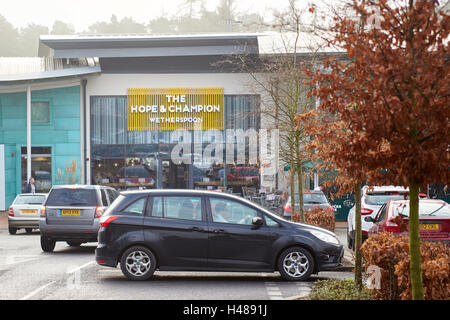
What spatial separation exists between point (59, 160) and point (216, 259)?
23187mm

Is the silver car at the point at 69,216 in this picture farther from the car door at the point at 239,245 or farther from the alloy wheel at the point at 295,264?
the alloy wheel at the point at 295,264

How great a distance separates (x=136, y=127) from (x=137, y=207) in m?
21.6

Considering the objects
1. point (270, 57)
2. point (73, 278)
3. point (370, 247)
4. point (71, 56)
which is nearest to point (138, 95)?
point (71, 56)

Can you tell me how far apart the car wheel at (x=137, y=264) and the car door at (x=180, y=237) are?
0.19 metres

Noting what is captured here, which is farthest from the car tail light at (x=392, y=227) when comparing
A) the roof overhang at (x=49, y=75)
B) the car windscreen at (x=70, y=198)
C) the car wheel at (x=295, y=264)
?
the roof overhang at (x=49, y=75)

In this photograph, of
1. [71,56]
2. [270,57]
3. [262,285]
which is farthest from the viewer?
[71,56]

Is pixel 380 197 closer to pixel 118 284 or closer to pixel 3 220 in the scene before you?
pixel 118 284

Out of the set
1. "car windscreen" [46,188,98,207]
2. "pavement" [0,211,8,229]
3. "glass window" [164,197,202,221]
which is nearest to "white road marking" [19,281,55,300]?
"glass window" [164,197,202,221]

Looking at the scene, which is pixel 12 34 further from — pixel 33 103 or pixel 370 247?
pixel 370 247

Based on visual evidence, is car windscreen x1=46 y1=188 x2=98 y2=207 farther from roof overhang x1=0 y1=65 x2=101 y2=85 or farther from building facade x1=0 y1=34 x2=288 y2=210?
building facade x1=0 y1=34 x2=288 y2=210

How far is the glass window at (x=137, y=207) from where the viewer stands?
12.0 m

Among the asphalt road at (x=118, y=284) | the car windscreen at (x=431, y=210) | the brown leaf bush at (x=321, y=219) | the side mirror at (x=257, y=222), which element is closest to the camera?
the asphalt road at (x=118, y=284)

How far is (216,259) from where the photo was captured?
1162cm

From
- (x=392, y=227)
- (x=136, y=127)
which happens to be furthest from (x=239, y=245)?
(x=136, y=127)
